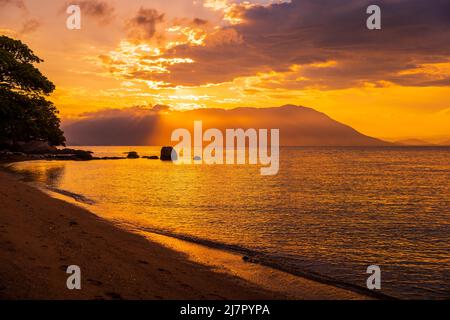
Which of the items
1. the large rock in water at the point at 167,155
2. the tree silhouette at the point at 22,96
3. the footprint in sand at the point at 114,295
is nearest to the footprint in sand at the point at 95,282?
the footprint in sand at the point at 114,295

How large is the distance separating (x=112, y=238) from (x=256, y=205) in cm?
1584

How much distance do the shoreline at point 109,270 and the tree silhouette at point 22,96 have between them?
12.9 m

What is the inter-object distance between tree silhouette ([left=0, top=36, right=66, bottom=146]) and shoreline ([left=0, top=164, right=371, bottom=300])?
12927mm

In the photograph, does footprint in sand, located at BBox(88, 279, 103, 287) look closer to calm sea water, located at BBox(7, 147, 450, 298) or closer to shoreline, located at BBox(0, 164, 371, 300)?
shoreline, located at BBox(0, 164, 371, 300)

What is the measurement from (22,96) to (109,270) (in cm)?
2168

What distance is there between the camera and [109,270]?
32.8 feet

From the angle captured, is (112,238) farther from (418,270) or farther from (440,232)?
(440,232)

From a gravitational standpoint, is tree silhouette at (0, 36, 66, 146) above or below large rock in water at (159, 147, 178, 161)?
above

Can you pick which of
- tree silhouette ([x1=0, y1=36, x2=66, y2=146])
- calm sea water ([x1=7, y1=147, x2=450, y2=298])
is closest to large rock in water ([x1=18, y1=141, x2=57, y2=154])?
calm sea water ([x1=7, y1=147, x2=450, y2=298])

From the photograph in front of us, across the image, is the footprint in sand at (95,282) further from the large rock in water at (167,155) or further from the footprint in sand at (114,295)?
the large rock in water at (167,155)

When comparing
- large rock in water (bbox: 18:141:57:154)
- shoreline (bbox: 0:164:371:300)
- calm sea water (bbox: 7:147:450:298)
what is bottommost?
calm sea water (bbox: 7:147:450:298)

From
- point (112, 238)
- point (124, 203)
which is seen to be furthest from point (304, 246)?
point (124, 203)

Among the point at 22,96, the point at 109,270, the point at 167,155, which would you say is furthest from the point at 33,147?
the point at 109,270

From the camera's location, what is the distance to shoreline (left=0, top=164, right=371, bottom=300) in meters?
8.13
